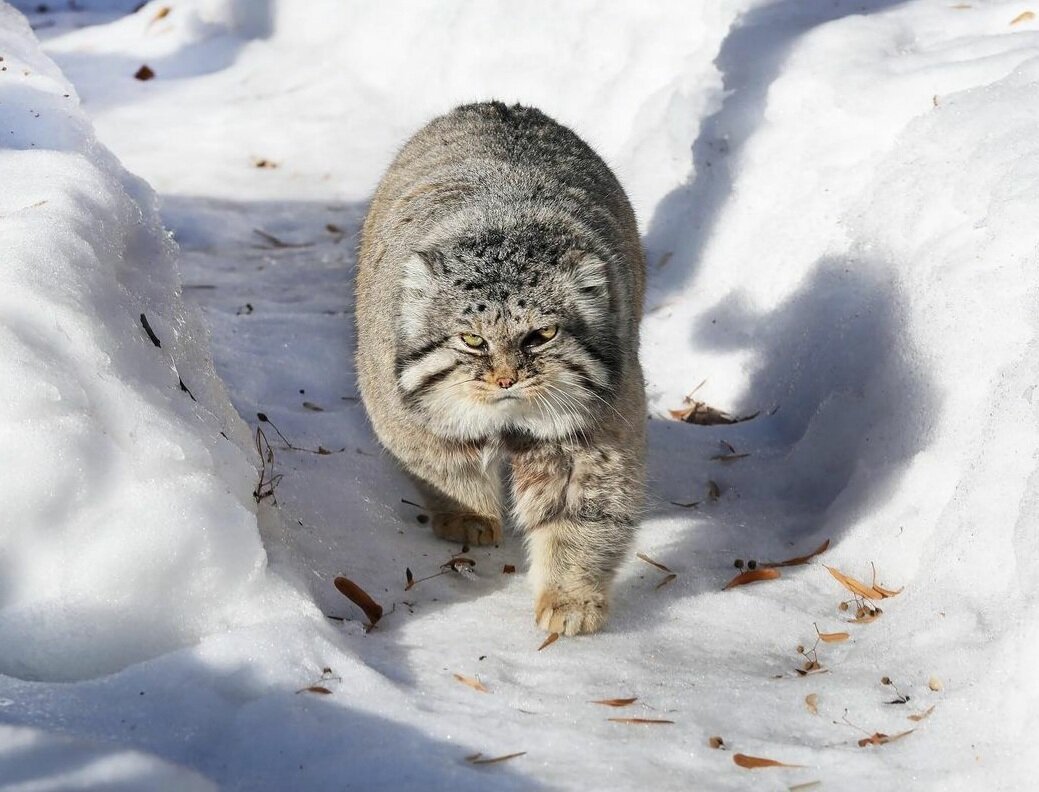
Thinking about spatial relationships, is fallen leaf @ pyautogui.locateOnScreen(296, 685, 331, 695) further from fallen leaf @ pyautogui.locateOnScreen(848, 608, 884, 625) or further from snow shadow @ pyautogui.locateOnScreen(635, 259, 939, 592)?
fallen leaf @ pyautogui.locateOnScreen(848, 608, 884, 625)

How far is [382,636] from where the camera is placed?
12.8ft

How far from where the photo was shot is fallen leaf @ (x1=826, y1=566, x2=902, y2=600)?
14.1 ft

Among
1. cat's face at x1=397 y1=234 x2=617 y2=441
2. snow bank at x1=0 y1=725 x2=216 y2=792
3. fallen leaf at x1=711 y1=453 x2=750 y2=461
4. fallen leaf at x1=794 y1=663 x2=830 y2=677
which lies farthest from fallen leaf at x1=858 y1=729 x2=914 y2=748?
fallen leaf at x1=711 y1=453 x2=750 y2=461

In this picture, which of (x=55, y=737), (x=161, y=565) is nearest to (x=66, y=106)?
(x=161, y=565)

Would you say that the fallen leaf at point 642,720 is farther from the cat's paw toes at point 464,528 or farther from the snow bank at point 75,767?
the cat's paw toes at point 464,528

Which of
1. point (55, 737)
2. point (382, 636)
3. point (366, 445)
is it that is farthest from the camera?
point (366, 445)

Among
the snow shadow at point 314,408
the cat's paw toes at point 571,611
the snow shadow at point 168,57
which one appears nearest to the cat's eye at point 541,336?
the cat's paw toes at point 571,611

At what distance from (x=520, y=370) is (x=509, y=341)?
0.34 ft

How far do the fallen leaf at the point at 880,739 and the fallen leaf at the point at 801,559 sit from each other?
1.40 m

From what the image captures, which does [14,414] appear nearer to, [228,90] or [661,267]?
[661,267]

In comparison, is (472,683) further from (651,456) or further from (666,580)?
(651,456)

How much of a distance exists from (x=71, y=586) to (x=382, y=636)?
41.6 inches

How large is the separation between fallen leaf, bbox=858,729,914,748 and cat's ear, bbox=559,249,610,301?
5.60ft

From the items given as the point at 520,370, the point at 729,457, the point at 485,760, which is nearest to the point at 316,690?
the point at 485,760
